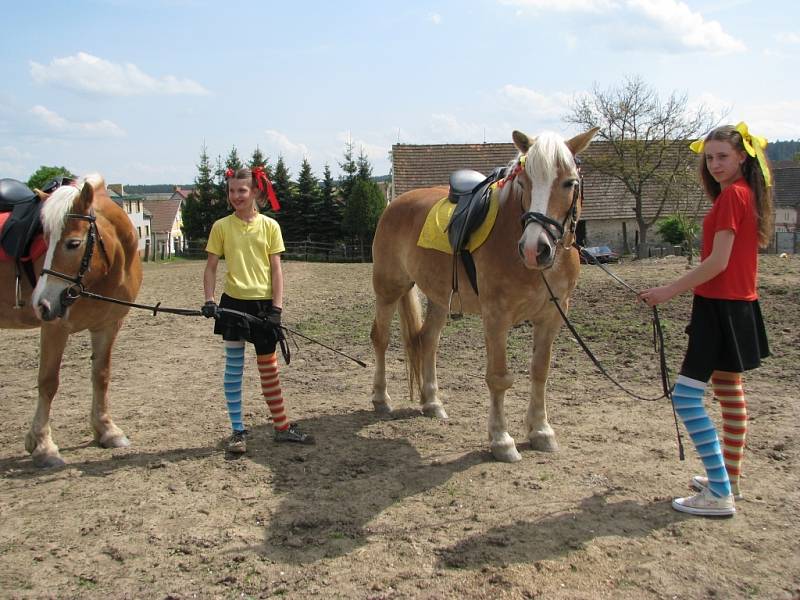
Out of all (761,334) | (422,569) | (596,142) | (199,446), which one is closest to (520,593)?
Result: (422,569)

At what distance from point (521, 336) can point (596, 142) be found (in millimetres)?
22680

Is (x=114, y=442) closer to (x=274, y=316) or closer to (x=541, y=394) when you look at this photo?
(x=274, y=316)

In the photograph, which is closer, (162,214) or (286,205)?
(286,205)

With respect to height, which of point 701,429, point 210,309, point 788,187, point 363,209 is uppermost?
point 788,187

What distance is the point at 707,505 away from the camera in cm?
331

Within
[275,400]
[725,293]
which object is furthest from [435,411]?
[725,293]

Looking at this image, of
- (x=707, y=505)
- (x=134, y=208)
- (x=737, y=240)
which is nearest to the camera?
(x=737, y=240)

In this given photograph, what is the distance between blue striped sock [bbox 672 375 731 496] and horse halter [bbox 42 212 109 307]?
3607 mm

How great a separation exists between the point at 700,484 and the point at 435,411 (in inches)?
87.6

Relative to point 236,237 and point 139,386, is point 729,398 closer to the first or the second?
point 236,237

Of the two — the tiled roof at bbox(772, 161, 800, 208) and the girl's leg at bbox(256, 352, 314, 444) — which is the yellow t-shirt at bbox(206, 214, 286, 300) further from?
the tiled roof at bbox(772, 161, 800, 208)

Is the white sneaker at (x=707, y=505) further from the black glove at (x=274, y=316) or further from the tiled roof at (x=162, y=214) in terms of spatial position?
the tiled roof at (x=162, y=214)

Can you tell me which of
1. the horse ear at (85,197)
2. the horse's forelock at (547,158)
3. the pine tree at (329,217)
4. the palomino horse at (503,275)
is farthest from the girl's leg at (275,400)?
the pine tree at (329,217)

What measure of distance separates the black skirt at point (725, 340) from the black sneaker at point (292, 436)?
2.63 metres
